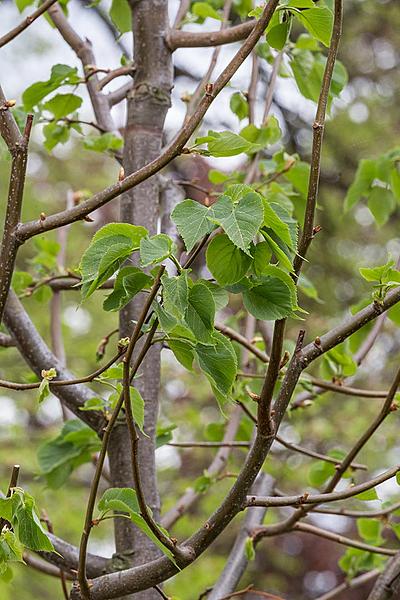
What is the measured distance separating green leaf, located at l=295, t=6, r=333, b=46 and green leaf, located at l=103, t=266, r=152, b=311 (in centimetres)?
27

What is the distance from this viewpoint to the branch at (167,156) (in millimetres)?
Answer: 622

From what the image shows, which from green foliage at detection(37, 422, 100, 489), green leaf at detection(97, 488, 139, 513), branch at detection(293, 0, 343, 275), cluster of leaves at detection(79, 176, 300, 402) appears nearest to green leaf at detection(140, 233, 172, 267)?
cluster of leaves at detection(79, 176, 300, 402)

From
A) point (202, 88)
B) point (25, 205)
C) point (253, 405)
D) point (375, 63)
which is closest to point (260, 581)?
point (25, 205)

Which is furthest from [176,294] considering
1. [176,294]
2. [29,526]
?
[29,526]

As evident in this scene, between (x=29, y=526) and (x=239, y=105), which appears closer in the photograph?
(x=29, y=526)

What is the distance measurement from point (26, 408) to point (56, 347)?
2.87m

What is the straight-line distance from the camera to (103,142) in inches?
43.8

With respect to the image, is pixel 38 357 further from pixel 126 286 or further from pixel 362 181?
pixel 362 181

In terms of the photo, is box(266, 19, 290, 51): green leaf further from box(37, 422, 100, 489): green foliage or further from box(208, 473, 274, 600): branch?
box(208, 473, 274, 600): branch

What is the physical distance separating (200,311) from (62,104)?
0.64 m

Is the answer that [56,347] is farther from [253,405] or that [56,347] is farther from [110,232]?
[110,232]

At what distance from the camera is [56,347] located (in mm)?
1234

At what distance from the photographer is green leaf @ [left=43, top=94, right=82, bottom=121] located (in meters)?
1.12

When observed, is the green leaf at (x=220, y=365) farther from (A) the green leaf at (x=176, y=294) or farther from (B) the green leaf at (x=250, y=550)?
(B) the green leaf at (x=250, y=550)
